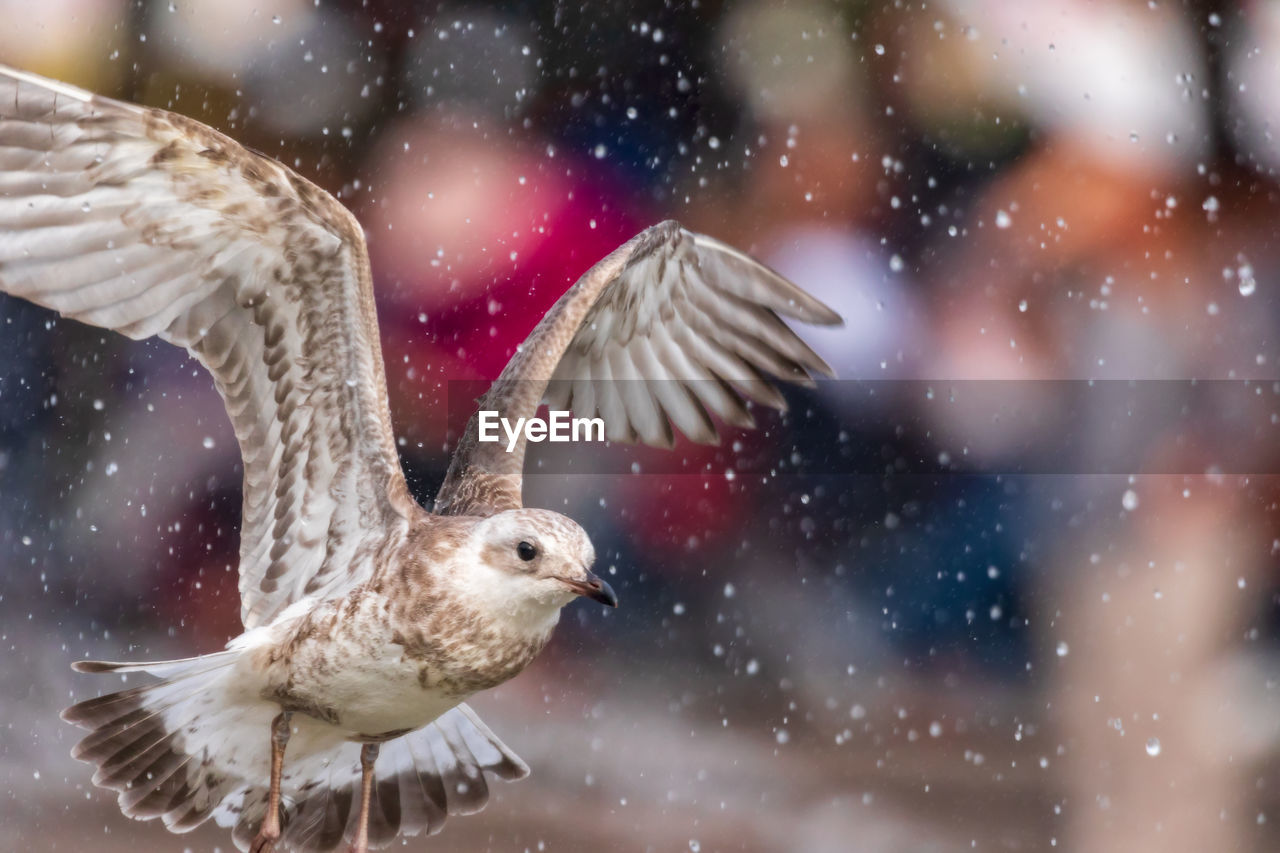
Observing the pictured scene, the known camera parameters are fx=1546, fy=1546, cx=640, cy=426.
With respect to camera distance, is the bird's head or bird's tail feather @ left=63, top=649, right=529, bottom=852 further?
bird's tail feather @ left=63, top=649, right=529, bottom=852

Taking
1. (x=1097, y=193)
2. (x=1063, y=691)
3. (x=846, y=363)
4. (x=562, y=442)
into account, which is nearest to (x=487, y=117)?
(x=562, y=442)

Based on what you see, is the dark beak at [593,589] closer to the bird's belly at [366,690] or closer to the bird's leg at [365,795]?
the bird's belly at [366,690]

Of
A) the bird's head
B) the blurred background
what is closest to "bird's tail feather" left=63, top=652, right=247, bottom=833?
the bird's head

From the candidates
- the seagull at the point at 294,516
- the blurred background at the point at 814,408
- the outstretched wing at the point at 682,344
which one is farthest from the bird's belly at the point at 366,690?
the blurred background at the point at 814,408

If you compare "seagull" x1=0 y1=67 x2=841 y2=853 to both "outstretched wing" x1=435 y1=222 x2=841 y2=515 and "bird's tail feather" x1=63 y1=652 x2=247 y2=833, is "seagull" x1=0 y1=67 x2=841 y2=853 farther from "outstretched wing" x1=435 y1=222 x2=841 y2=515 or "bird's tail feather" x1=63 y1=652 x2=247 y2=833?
"outstretched wing" x1=435 y1=222 x2=841 y2=515

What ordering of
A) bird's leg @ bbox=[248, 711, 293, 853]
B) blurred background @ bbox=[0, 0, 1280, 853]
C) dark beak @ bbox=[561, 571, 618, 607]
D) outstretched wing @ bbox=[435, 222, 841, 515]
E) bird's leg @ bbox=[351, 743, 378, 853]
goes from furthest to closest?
blurred background @ bbox=[0, 0, 1280, 853], outstretched wing @ bbox=[435, 222, 841, 515], bird's leg @ bbox=[351, 743, 378, 853], bird's leg @ bbox=[248, 711, 293, 853], dark beak @ bbox=[561, 571, 618, 607]

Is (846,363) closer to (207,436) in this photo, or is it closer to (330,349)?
(207,436)
